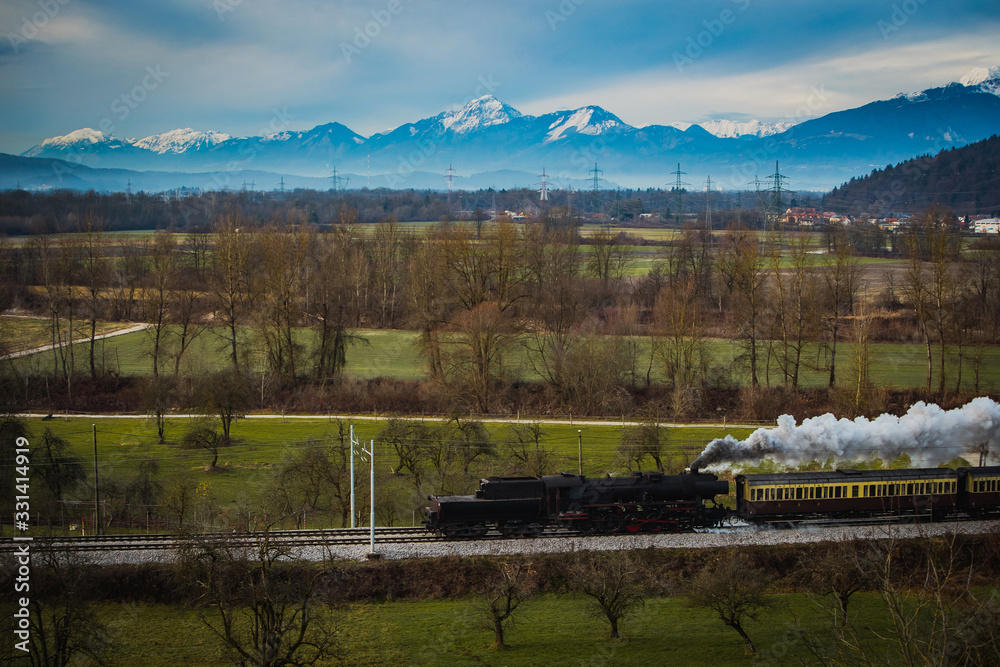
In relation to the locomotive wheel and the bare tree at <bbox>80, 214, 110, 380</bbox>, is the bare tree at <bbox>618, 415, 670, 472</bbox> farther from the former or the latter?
the bare tree at <bbox>80, 214, 110, 380</bbox>

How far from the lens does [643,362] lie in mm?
61219

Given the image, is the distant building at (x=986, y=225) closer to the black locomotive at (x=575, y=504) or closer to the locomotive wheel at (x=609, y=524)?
the black locomotive at (x=575, y=504)

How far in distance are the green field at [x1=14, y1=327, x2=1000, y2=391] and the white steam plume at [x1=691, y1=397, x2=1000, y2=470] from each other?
13.7 metres

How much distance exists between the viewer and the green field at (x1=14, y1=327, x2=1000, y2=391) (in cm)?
5778

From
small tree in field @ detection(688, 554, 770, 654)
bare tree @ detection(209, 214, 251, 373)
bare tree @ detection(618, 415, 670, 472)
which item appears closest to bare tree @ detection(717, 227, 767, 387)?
bare tree @ detection(618, 415, 670, 472)

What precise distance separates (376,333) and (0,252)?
35.1 meters

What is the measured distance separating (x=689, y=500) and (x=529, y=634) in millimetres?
9895

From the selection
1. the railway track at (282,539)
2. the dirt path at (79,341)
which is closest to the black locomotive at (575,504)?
the railway track at (282,539)

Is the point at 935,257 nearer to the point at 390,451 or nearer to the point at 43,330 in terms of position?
the point at 390,451

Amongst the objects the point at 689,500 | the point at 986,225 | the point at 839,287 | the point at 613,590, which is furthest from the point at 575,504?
the point at 986,225

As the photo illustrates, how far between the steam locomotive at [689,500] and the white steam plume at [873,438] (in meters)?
2.33

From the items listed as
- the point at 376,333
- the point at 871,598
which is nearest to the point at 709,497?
the point at 871,598

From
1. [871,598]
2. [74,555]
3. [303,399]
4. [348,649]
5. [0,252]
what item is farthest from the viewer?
[0,252]

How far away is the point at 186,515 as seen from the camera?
3403 cm
